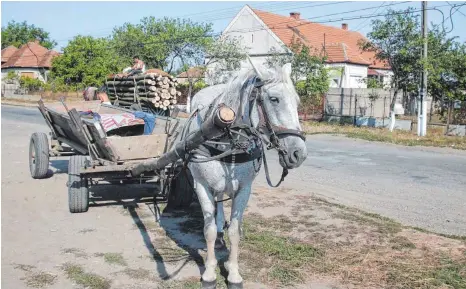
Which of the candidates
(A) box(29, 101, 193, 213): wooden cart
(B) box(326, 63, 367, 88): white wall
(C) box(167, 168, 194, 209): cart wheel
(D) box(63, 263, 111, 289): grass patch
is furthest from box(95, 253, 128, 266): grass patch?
(B) box(326, 63, 367, 88): white wall

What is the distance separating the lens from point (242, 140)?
4016 mm

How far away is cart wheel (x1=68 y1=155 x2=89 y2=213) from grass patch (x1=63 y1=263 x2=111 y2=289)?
1948 millimetres

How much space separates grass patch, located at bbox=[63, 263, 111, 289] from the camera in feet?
15.0

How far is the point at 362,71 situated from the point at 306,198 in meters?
30.6

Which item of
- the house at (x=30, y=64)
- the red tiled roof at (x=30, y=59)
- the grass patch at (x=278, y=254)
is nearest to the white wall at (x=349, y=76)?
the grass patch at (x=278, y=254)

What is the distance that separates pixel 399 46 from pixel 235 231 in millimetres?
18176

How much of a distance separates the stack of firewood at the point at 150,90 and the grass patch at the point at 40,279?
4.46 metres

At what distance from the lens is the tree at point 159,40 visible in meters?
Answer: 37.1

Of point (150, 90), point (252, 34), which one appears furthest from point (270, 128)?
point (252, 34)

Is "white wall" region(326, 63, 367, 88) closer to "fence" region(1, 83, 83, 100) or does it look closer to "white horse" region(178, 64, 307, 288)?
"fence" region(1, 83, 83, 100)

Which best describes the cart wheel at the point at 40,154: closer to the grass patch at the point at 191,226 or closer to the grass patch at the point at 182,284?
the grass patch at the point at 191,226

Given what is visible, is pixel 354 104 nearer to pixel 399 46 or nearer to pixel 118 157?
pixel 399 46

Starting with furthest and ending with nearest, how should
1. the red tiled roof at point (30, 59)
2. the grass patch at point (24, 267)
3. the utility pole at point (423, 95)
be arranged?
the red tiled roof at point (30, 59), the utility pole at point (423, 95), the grass patch at point (24, 267)

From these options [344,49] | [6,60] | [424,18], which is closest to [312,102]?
[424,18]
